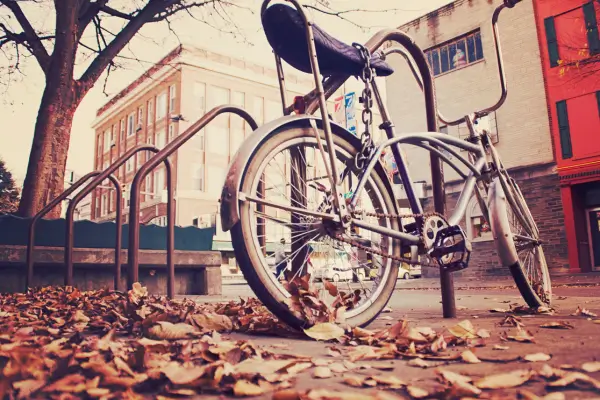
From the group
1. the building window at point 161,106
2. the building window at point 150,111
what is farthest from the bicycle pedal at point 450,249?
the building window at point 150,111

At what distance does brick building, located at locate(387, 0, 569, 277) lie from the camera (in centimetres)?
1455

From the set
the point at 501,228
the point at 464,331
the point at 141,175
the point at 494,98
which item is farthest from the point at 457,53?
the point at 464,331

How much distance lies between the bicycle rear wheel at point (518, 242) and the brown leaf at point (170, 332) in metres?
1.95

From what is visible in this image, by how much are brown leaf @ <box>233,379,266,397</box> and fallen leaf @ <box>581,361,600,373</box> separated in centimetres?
86

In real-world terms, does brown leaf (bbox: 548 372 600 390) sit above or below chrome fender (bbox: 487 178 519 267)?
below

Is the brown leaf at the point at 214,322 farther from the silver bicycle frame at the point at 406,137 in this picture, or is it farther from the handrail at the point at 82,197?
the handrail at the point at 82,197

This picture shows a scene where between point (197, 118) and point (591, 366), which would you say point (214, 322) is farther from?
point (197, 118)

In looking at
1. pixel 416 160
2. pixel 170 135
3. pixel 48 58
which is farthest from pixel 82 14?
pixel 170 135

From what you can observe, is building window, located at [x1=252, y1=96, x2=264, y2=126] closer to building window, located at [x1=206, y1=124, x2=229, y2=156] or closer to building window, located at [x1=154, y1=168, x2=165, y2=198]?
building window, located at [x1=206, y1=124, x2=229, y2=156]

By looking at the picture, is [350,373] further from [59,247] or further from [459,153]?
[59,247]

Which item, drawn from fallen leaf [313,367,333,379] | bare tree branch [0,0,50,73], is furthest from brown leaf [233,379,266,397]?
bare tree branch [0,0,50,73]

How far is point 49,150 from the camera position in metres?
6.46

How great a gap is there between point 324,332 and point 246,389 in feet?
2.81

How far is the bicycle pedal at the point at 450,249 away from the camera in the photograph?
2494 millimetres
